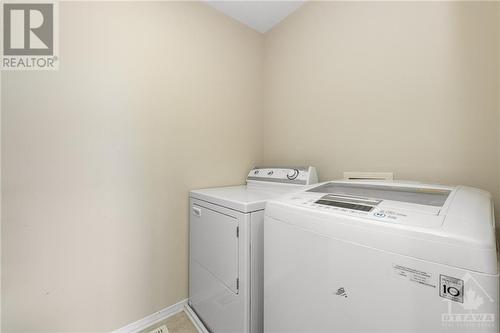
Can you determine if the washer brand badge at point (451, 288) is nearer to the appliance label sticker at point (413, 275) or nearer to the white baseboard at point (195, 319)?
Answer: the appliance label sticker at point (413, 275)

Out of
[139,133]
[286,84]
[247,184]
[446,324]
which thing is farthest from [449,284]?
[286,84]

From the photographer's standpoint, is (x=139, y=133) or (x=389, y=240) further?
(x=139, y=133)

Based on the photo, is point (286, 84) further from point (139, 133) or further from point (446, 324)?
point (446, 324)

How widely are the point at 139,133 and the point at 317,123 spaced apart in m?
1.20

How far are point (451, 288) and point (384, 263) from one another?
125 millimetres

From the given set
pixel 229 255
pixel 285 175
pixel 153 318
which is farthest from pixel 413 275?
pixel 153 318

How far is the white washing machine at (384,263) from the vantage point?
44 centimetres

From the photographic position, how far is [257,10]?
1.65 metres

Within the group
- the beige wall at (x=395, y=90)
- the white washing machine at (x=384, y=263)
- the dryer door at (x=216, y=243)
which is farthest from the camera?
the dryer door at (x=216, y=243)

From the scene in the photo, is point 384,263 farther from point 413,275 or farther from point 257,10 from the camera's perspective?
point 257,10

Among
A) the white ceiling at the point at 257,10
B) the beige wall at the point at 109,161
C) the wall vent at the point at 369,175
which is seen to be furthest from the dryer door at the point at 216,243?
the white ceiling at the point at 257,10

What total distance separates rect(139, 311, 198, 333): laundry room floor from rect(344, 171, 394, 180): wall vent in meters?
1.36

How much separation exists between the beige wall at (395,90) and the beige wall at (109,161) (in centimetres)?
68

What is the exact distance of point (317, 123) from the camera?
1499 mm
